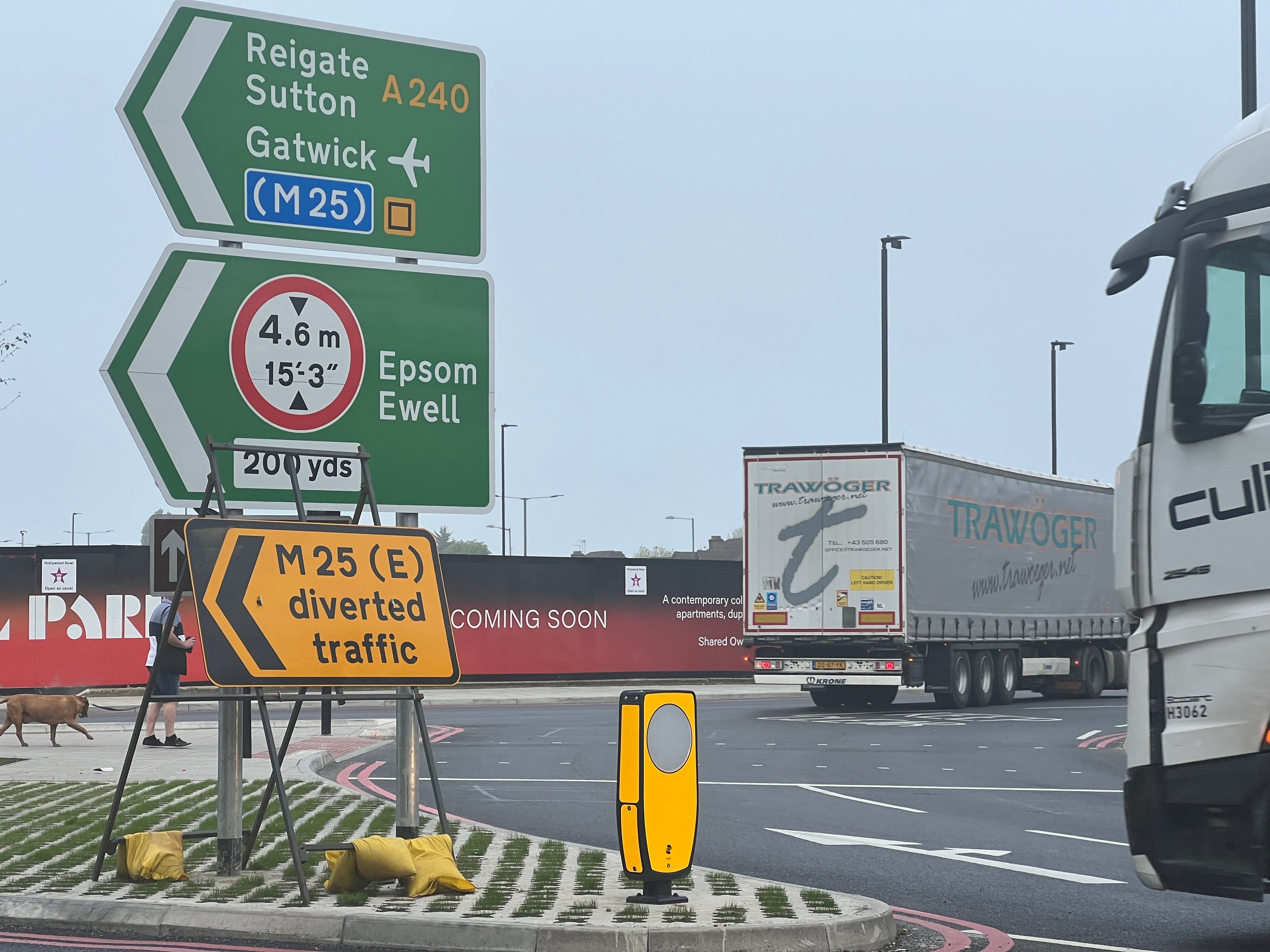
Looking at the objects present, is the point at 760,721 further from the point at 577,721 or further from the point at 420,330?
the point at 420,330

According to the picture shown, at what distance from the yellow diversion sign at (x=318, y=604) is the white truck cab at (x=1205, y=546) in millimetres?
3646

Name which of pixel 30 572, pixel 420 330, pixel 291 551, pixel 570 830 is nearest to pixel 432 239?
pixel 420 330

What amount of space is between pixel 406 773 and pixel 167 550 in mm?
1820

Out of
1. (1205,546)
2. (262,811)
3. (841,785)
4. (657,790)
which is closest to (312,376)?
(262,811)

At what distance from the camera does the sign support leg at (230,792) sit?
8.19m

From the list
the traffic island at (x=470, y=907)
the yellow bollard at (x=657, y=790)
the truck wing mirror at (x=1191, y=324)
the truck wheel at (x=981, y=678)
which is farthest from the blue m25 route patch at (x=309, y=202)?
the truck wheel at (x=981, y=678)

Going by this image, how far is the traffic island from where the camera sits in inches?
263

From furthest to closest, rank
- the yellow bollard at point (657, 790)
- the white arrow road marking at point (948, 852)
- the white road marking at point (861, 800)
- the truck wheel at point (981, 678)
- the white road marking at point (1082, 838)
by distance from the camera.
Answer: the truck wheel at point (981, 678) < the white road marking at point (861, 800) < the white road marking at point (1082, 838) < the white arrow road marking at point (948, 852) < the yellow bollard at point (657, 790)

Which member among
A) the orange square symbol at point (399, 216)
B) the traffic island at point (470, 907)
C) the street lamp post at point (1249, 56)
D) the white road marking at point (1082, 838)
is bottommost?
Answer: the white road marking at point (1082, 838)

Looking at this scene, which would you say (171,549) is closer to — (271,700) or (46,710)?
(271,700)

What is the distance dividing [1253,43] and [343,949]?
1432 cm

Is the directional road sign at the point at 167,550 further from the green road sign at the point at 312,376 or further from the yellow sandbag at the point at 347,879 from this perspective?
the yellow sandbag at the point at 347,879

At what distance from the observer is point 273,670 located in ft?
25.5

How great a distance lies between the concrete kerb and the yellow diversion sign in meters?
1.17
